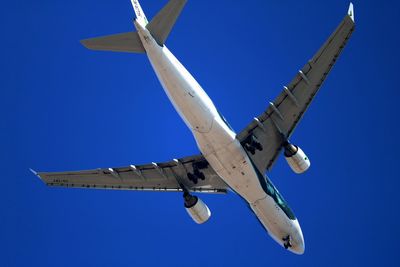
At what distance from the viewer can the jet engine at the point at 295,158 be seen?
123ft

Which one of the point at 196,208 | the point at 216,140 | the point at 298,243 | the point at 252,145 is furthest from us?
the point at 298,243

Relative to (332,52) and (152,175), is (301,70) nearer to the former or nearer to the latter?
(332,52)

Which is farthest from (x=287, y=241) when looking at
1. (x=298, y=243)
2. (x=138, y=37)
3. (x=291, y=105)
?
(x=138, y=37)

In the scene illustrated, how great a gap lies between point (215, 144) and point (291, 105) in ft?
17.5

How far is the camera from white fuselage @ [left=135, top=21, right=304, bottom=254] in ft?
106

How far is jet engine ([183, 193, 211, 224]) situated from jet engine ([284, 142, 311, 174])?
6.03 meters

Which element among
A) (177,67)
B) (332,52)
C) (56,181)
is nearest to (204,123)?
(177,67)

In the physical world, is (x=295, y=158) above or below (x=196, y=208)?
below

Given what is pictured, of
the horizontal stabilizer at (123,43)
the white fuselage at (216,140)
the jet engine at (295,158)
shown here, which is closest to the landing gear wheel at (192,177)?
the white fuselage at (216,140)

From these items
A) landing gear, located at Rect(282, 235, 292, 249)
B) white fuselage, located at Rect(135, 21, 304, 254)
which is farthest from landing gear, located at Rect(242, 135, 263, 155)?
landing gear, located at Rect(282, 235, 292, 249)

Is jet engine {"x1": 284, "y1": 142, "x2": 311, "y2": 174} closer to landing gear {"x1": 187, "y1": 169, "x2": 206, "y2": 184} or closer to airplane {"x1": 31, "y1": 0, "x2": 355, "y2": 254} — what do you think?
airplane {"x1": 31, "y1": 0, "x2": 355, "y2": 254}

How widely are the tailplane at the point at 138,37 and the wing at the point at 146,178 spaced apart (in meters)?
8.76

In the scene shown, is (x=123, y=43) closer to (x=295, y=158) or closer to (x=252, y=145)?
(x=252, y=145)

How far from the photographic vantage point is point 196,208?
39562 mm
